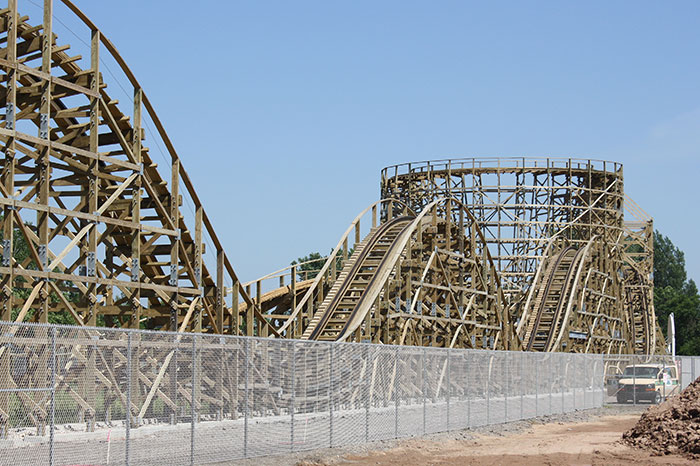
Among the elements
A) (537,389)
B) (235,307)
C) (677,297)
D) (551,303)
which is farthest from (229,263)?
(677,297)

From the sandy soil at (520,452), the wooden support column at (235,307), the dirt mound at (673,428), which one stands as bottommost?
the sandy soil at (520,452)

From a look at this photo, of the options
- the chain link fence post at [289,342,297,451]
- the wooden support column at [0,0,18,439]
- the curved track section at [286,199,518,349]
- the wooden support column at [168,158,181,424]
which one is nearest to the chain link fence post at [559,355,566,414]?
the curved track section at [286,199,518,349]

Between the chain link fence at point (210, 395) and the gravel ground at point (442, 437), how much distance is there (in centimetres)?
21

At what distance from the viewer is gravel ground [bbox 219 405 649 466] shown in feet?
55.7

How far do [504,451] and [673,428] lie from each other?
3.94 meters

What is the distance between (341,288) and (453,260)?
9.53 metres

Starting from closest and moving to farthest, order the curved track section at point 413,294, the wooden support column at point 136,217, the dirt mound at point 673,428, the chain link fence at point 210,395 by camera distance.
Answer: the chain link fence at point 210,395, the dirt mound at point 673,428, the wooden support column at point 136,217, the curved track section at point 413,294

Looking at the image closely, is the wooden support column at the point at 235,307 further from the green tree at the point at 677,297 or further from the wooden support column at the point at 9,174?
the green tree at the point at 677,297

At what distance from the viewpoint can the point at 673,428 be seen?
72.0 feet

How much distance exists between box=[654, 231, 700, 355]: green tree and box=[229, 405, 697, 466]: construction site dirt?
8004cm

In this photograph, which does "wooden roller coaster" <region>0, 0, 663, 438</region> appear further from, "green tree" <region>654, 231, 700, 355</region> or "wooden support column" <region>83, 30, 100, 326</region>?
"green tree" <region>654, 231, 700, 355</region>

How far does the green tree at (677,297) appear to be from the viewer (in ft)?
349

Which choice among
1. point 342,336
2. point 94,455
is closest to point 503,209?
point 342,336

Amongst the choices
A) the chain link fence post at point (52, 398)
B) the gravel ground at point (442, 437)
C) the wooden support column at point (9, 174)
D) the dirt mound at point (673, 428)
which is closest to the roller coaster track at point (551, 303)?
the gravel ground at point (442, 437)
